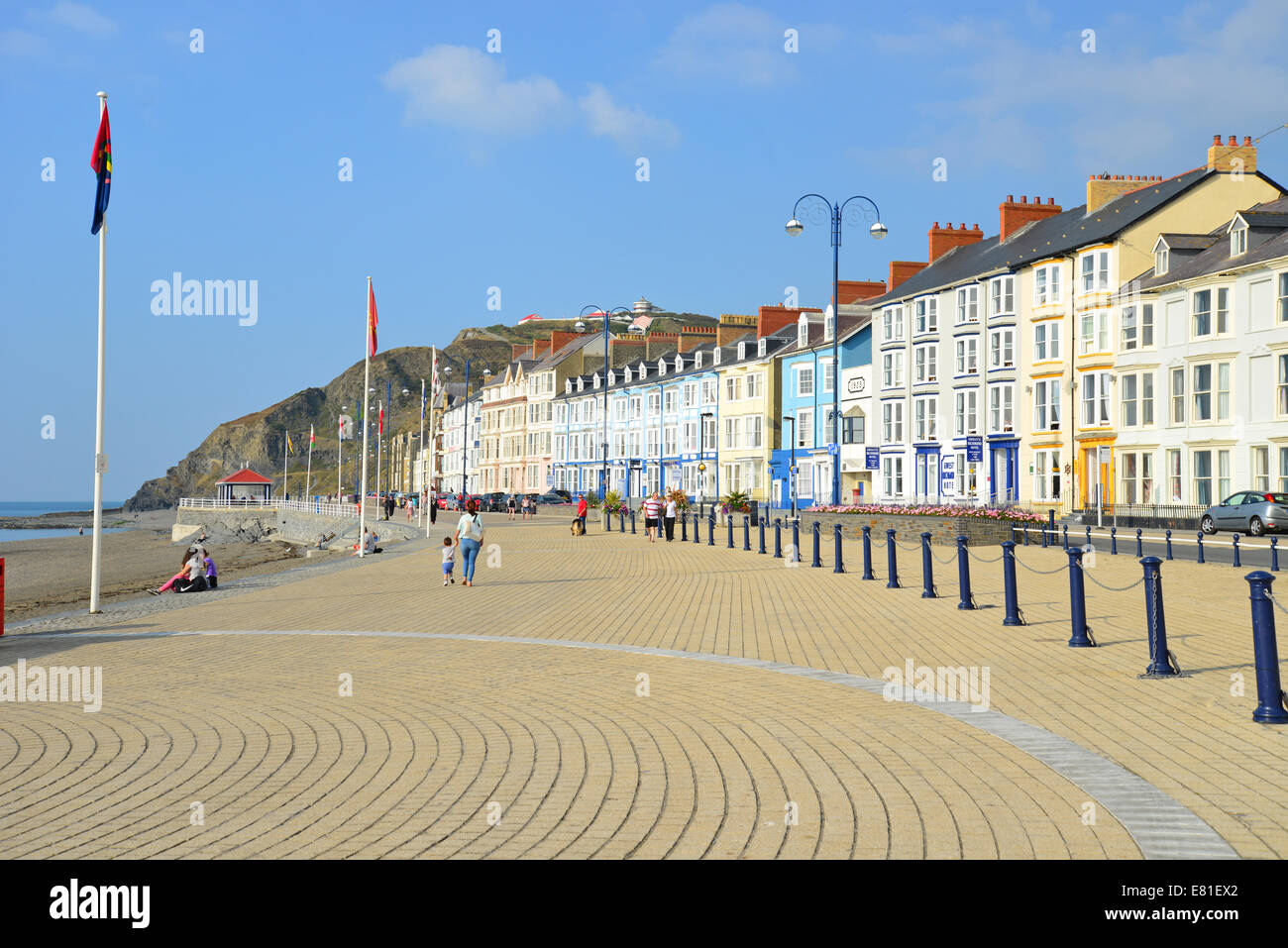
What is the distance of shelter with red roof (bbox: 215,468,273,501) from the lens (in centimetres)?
10712

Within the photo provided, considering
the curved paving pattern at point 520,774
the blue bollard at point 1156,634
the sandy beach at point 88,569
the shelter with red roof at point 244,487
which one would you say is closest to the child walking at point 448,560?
the sandy beach at point 88,569

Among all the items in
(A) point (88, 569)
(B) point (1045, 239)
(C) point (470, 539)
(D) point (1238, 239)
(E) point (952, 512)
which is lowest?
(A) point (88, 569)

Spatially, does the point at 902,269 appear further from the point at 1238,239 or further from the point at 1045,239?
the point at 1238,239

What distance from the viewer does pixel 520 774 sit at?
6727mm

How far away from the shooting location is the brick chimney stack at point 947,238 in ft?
202

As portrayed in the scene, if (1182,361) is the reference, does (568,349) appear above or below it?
above

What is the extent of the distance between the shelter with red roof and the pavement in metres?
95.9

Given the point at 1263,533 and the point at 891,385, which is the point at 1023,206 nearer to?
the point at 891,385

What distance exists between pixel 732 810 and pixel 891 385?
2176 inches

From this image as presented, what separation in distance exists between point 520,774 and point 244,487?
354 feet

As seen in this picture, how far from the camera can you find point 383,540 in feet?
150

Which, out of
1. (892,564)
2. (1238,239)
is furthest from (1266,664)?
(1238,239)

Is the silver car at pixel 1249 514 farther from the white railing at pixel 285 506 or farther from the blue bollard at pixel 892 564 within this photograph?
the white railing at pixel 285 506

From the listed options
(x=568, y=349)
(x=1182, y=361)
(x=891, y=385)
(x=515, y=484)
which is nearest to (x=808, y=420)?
(x=891, y=385)
